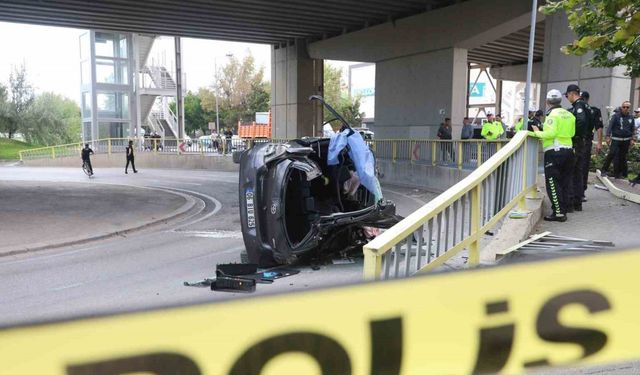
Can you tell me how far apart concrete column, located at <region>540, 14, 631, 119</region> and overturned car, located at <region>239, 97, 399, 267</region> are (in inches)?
435

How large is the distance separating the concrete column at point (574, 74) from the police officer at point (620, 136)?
16.1 feet

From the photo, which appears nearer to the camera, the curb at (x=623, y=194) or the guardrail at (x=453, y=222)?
the guardrail at (x=453, y=222)

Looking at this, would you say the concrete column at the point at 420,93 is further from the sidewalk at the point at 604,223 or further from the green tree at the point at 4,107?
the green tree at the point at 4,107

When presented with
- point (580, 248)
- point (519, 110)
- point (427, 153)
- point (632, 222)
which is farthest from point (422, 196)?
point (519, 110)

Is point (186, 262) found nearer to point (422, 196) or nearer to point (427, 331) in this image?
point (427, 331)

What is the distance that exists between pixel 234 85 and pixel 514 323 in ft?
205

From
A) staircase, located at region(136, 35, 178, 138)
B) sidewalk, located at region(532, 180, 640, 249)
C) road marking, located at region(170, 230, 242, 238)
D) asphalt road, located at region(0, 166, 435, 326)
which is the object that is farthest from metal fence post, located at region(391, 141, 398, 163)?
staircase, located at region(136, 35, 178, 138)

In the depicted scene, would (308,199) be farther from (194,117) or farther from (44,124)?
(194,117)

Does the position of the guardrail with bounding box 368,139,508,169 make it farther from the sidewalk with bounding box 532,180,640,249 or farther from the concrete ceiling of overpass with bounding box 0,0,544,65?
the concrete ceiling of overpass with bounding box 0,0,544,65

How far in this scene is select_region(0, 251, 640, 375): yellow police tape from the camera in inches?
58.4

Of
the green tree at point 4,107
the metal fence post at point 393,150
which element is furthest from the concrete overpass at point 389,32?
the green tree at point 4,107

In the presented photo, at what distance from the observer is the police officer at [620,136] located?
10125 millimetres

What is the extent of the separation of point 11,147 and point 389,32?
44.0 m

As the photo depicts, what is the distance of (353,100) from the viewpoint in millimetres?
68875
